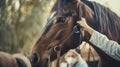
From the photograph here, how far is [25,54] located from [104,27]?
700 mm

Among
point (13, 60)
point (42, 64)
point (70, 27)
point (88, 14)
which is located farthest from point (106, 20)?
point (13, 60)

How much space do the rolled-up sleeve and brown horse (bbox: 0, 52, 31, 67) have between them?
574 mm

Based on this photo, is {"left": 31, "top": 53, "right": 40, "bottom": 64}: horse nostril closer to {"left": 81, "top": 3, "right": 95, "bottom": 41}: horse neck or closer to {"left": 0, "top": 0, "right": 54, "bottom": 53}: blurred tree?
{"left": 0, "top": 0, "right": 54, "bottom": 53}: blurred tree

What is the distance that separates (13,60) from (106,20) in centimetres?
85

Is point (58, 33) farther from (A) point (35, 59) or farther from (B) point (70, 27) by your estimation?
(A) point (35, 59)

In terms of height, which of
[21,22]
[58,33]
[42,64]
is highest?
[21,22]

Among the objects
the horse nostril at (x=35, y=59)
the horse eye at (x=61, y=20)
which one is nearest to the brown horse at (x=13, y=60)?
the horse nostril at (x=35, y=59)

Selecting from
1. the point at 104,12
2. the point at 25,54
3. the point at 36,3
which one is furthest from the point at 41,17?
the point at 104,12

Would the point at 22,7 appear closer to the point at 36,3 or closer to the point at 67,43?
the point at 36,3

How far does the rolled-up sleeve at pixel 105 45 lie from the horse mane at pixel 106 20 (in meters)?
0.05

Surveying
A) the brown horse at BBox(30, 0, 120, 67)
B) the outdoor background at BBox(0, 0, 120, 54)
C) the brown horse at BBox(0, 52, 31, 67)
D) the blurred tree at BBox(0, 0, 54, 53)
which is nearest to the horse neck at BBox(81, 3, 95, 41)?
the brown horse at BBox(30, 0, 120, 67)

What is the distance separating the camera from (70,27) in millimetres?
3006

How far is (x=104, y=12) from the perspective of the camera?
3.05 metres

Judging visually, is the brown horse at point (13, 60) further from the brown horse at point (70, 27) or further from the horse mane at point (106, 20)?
the horse mane at point (106, 20)
